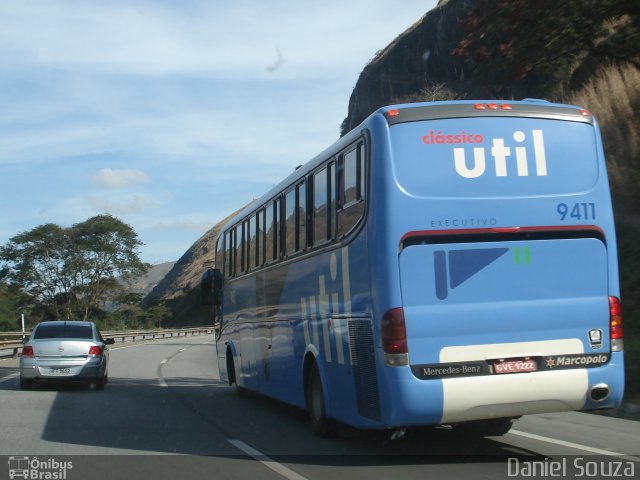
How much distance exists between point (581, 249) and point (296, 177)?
4294 mm

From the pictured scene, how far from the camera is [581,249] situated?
8.04 m

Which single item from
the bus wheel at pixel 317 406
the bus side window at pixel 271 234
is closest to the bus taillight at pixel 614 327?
the bus wheel at pixel 317 406

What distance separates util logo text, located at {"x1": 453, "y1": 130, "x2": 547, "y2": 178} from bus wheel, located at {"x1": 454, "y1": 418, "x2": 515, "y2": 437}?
305 cm

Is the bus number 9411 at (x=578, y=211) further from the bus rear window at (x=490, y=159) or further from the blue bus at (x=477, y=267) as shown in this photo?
the bus rear window at (x=490, y=159)

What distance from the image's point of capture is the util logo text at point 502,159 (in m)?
7.99

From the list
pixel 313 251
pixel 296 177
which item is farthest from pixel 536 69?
pixel 313 251

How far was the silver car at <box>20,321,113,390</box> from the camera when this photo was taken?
647 inches

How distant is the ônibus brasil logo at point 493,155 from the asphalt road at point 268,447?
284 centimetres

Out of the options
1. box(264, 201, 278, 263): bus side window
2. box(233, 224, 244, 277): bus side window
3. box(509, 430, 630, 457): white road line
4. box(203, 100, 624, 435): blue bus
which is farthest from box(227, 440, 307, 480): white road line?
box(233, 224, 244, 277): bus side window

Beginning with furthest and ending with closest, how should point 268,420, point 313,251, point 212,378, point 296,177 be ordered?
point 212,378, point 268,420, point 296,177, point 313,251

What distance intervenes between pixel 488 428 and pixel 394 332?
298 centimetres

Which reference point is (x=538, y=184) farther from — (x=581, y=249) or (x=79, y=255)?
(x=79, y=255)

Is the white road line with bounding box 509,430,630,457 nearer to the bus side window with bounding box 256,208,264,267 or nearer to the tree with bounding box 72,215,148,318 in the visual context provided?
the bus side window with bounding box 256,208,264,267

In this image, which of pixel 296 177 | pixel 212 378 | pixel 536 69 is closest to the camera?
pixel 296 177
